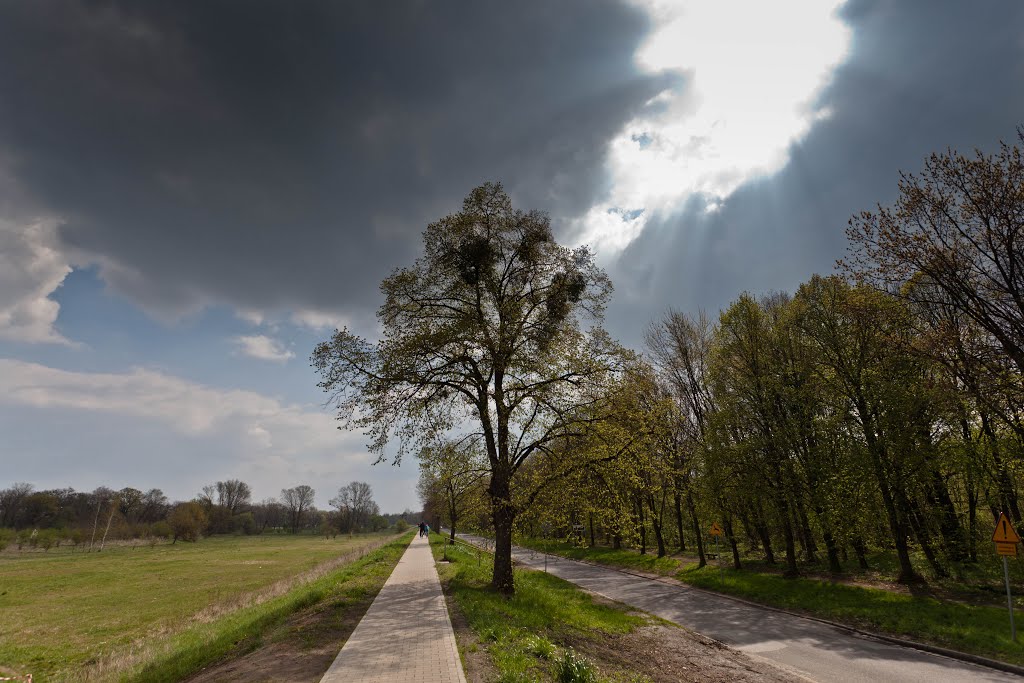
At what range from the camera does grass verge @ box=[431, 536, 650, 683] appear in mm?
7289

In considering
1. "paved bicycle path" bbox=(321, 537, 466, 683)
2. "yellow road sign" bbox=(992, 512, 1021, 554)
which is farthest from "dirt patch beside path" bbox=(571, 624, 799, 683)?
"yellow road sign" bbox=(992, 512, 1021, 554)

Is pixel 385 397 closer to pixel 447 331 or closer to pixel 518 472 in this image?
pixel 447 331

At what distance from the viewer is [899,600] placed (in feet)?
50.7

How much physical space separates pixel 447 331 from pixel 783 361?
57.6ft

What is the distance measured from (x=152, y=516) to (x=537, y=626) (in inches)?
5948

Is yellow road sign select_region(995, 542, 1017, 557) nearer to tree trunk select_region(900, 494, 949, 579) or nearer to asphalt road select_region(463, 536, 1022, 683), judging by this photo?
asphalt road select_region(463, 536, 1022, 683)

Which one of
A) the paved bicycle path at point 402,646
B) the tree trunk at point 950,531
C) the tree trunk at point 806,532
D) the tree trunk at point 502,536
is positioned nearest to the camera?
the paved bicycle path at point 402,646

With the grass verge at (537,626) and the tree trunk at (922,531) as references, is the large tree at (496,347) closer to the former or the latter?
the grass verge at (537,626)

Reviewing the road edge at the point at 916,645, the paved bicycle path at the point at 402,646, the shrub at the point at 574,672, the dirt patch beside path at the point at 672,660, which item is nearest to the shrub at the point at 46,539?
the paved bicycle path at the point at 402,646

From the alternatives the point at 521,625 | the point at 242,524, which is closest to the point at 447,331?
the point at 521,625

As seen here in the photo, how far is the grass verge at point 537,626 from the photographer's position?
287 inches

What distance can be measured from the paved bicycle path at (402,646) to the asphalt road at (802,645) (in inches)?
291

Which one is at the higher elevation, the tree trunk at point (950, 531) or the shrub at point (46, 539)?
the tree trunk at point (950, 531)

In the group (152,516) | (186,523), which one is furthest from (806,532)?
(152,516)
